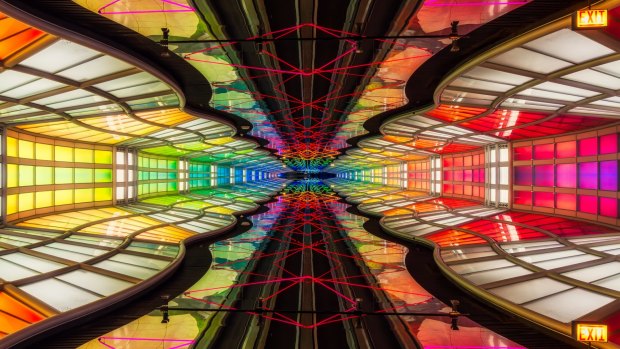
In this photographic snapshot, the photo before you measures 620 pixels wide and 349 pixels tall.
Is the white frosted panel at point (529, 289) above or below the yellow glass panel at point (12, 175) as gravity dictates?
below

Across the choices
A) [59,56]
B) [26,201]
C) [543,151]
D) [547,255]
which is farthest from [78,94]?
[543,151]

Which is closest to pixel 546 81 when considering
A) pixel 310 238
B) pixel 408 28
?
pixel 408 28

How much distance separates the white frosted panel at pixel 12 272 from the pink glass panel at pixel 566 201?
23359mm

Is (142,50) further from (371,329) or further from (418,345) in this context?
(418,345)

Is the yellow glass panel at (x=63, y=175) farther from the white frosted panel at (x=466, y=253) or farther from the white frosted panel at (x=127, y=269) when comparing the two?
the white frosted panel at (x=466, y=253)

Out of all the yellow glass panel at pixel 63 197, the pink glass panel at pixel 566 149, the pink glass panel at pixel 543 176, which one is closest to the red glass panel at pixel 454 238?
the pink glass panel at pixel 543 176

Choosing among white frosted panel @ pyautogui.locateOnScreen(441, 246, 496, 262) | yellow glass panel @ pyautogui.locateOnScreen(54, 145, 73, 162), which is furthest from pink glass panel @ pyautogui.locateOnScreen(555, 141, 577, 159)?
yellow glass panel @ pyautogui.locateOnScreen(54, 145, 73, 162)

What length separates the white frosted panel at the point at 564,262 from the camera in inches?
445

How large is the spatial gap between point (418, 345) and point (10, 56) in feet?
38.6

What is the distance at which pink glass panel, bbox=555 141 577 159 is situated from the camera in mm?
17281

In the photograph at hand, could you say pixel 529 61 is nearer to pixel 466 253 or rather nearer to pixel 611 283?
pixel 611 283

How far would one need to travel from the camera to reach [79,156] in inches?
848

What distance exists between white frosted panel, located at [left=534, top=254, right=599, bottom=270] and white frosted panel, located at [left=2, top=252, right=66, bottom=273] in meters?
16.3

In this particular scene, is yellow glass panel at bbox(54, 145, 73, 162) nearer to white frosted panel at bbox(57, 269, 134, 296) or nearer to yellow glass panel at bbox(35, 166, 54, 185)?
yellow glass panel at bbox(35, 166, 54, 185)
